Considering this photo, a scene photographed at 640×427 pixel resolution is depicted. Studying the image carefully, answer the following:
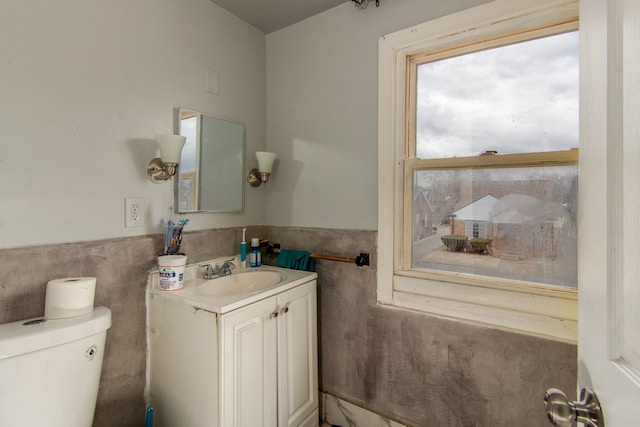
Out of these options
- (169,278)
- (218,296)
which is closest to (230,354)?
(218,296)

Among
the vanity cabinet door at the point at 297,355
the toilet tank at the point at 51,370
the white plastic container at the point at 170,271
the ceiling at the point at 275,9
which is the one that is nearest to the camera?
the toilet tank at the point at 51,370

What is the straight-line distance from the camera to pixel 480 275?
134 cm

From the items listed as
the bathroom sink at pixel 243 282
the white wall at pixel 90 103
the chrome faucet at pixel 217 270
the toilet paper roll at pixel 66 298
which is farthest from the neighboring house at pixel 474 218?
the toilet paper roll at pixel 66 298

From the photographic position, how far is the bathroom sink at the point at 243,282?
4.85 feet

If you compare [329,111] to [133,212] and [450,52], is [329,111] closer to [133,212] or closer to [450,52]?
[450,52]

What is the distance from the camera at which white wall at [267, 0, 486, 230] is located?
1.53 meters

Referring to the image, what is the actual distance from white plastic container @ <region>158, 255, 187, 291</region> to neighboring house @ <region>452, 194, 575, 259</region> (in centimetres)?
130

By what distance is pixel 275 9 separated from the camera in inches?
65.9

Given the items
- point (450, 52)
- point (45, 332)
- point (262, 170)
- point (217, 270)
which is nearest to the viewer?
point (45, 332)

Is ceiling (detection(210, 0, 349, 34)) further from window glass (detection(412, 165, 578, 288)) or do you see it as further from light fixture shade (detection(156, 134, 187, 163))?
window glass (detection(412, 165, 578, 288))

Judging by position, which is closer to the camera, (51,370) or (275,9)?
(51,370)

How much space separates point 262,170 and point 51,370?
1.24 m

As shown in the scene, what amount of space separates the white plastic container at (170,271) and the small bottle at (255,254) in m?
0.50

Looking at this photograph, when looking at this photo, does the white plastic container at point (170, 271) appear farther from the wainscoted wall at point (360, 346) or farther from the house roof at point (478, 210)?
the house roof at point (478, 210)
